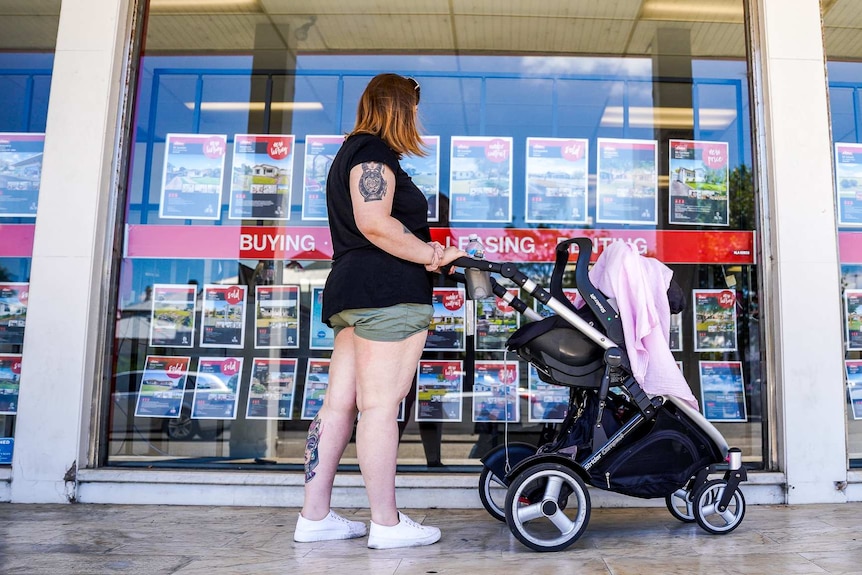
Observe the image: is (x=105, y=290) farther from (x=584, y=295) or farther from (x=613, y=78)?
(x=613, y=78)

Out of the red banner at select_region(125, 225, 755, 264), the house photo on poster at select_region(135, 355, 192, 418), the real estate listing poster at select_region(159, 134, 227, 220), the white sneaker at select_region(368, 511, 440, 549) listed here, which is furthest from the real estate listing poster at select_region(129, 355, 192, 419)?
the white sneaker at select_region(368, 511, 440, 549)

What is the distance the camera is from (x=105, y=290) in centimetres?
365

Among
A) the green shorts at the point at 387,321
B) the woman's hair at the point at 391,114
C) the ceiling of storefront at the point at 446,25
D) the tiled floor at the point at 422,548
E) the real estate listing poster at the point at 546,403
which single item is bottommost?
the tiled floor at the point at 422,548

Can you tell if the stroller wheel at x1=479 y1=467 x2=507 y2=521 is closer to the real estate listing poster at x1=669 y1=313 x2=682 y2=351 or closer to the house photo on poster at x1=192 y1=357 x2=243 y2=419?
the real estate listing poster at x1=669 y1=313 x2=682 y2=351

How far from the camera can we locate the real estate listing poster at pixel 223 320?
13.2 ft

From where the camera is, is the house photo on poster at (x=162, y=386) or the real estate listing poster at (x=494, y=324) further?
the real estate listing poster at (x=494, y=324)

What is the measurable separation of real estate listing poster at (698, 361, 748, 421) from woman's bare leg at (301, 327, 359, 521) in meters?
2.07

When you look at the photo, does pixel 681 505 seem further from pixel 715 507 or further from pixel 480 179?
pixel 480 179

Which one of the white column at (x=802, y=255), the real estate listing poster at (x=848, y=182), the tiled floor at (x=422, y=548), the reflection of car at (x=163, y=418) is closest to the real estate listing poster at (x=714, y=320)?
the white column at (x=802, y=255)

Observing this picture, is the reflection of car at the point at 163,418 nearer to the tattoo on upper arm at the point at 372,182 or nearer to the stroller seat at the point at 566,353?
the tattoo on upper arm at the point at 372,182

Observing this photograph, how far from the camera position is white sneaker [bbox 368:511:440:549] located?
8.78 feet

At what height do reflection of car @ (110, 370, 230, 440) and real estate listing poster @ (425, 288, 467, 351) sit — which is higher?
real estate listing poster @ (425, 288, 467, 351)

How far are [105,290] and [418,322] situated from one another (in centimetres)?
184

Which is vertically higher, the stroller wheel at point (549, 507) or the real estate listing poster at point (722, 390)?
the real estate listing poster at point (722, 390)
